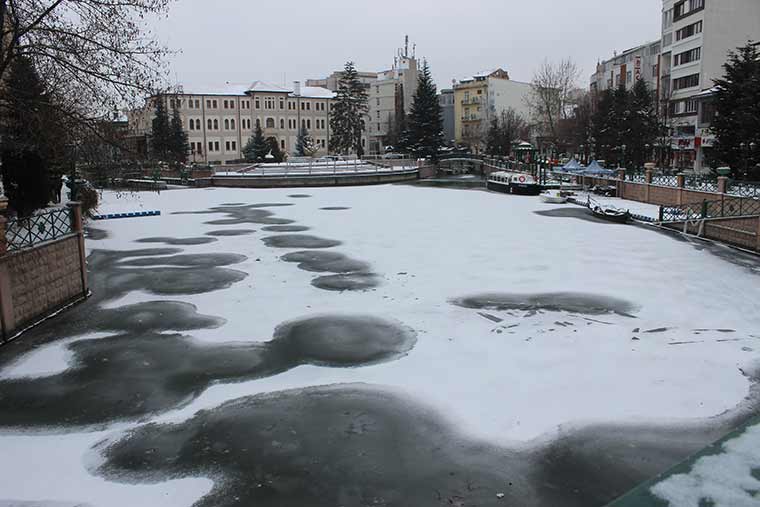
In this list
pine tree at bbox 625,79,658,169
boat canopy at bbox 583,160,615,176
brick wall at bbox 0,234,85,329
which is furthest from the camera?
pine tree at bbox 625,79,658,169

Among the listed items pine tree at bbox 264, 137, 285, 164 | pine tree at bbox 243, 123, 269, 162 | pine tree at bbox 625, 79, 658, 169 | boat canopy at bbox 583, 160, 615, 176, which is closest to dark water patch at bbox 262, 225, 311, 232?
boat canopy at bbox 583, 160, 615, 176

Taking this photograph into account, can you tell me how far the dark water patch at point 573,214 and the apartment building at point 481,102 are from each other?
6554 centimetres

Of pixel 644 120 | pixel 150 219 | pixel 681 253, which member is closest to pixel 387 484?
pixel 681 253

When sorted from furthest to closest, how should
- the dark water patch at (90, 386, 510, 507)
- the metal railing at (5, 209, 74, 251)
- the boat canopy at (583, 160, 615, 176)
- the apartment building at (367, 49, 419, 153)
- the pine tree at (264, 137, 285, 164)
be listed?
the apartment building at (367, 49, 419, 153)
the pine tree at (264, 137, 285, 164)
the boat canopy at (583, 160, 615, 176)
the metal railing at (5, 209, 74, 251)
the dark water patch at (90, 386, 510, 507)

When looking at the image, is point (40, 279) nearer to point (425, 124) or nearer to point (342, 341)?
point (342, 341)

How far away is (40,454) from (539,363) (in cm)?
668

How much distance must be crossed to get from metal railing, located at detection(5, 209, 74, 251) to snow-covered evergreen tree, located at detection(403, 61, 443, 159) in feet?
192

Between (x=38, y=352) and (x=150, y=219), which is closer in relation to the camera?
(x=38, y=352)

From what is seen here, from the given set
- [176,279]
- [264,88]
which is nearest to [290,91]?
[264,88]

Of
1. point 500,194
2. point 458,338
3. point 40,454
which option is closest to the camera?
point 40,454

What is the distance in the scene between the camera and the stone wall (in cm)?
1084

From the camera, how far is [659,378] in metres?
8.97

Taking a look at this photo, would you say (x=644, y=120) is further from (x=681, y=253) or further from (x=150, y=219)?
(x=150, y=219)

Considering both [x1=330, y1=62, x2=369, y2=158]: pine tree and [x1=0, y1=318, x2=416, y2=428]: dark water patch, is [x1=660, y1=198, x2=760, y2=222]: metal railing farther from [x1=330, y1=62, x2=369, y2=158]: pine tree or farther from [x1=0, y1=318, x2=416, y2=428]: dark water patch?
[x1=330, y1=62, x2=369, y2=158]: pine tree
